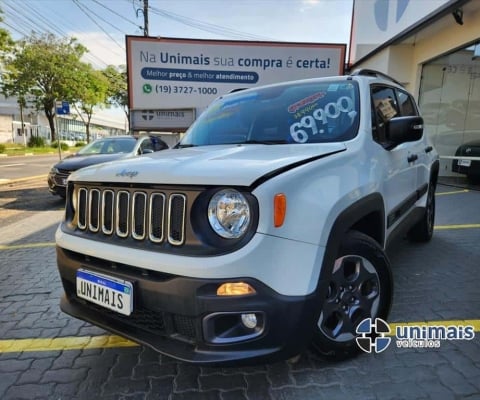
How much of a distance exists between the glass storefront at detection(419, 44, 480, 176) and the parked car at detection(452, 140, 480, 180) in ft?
2.80

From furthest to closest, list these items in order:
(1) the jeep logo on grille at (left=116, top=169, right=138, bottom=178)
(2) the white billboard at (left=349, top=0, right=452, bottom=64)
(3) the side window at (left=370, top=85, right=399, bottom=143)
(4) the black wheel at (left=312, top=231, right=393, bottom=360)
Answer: (2) the white billboard at (left=349, top=0, right=452, bottom=64) → (3) the side window at (left=370, top=85, right=399, bottom=143) → (4) the black wheel at (left=312, top=231, right=393, bottom=360) → (1) the jeep logo on grille at (left=116, top=169, right=138, bottom=178)

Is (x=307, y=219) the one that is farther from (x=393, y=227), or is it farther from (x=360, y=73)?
(x=360, y=73)

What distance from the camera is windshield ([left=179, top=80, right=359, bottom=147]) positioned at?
264 cm

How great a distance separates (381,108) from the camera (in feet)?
9.95

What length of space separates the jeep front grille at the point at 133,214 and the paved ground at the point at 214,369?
904mm

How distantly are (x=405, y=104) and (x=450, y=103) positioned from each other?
8.64 metres

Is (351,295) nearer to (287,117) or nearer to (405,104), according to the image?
(287,117)

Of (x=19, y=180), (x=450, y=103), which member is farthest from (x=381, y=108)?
(x=19, y=180)

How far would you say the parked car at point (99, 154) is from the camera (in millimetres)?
7625

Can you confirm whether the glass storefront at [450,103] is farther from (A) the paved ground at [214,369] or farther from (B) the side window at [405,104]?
(A) the paved ground at [214,369]

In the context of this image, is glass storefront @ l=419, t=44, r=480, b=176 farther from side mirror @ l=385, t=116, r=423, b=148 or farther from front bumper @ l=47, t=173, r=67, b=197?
front bumper @ l=47, t=173, r=67, b=197

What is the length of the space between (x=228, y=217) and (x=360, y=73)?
2.06 m

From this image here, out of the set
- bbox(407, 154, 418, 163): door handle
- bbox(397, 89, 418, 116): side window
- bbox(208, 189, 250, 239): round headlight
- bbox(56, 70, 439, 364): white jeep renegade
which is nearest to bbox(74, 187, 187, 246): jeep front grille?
bbox(56, 70, 439, 364): white jeep renegade

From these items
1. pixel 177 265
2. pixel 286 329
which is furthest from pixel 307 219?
pixel 177 265
